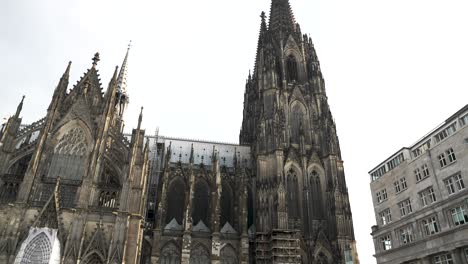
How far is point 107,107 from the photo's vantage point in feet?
116

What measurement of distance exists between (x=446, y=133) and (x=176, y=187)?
2803 cm

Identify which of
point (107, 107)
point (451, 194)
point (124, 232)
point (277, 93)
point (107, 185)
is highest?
point (277, 93)

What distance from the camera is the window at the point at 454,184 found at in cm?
2630

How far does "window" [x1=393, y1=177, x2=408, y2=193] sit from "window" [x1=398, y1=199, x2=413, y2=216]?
3.77ft

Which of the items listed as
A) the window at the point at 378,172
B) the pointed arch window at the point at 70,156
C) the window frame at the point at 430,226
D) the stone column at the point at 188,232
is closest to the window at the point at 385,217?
the window at the point at 378,172

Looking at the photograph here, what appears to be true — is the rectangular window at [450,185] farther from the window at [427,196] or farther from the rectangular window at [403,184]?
the rectangular window at [403,184]

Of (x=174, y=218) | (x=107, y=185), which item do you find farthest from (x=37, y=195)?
(x=174, y=218)

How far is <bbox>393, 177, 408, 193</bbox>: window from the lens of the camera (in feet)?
107

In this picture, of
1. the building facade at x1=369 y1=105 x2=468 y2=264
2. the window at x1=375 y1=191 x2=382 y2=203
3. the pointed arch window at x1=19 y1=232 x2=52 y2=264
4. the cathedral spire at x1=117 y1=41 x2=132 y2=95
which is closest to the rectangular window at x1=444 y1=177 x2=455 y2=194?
the building facade at x1=369 y1=105 x2=468 y2=264

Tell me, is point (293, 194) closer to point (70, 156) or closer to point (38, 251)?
point (70, 156)

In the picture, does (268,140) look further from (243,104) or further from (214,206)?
(243,104)

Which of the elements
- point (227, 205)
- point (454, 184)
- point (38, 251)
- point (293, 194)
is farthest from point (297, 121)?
point (38, 251)

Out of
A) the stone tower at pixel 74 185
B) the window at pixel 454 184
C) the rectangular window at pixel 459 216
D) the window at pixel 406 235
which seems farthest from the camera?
the window at pixel 406 235

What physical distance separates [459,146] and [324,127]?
58.8 ft
